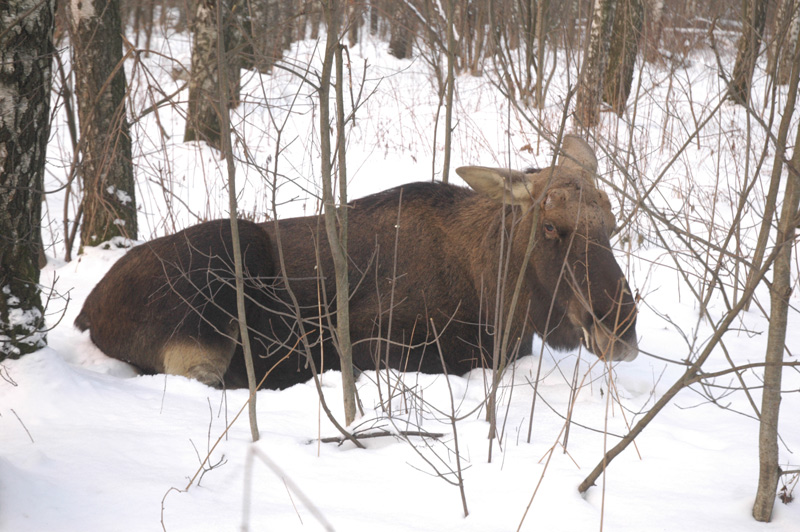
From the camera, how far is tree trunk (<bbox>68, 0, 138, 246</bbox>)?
5.80m

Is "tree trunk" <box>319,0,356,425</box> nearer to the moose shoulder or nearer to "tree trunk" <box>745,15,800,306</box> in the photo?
the moose shoulder

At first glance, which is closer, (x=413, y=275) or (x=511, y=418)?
(x=511, y=418)

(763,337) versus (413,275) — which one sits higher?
(413,275)

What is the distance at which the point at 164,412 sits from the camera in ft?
9.98

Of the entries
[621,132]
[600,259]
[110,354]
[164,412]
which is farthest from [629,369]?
[621,132]

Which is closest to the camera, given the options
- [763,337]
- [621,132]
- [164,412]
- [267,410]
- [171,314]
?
[164,412]

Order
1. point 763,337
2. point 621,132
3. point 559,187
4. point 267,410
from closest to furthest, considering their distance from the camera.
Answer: point 267,410 → point 559,187 → point 763,337 → point 621,132

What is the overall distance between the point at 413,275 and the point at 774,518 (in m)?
2.49

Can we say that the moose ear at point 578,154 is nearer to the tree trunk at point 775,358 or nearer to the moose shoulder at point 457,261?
the moose shoulder at point 457,261

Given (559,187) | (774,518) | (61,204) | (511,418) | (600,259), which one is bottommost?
(61,204)

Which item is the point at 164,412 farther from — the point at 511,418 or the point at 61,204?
the point at 61,204

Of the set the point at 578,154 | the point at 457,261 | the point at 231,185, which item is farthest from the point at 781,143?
the point at 457,261

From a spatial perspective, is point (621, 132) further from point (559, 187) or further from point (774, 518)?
point (774, 518)

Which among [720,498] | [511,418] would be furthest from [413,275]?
[720,498]
